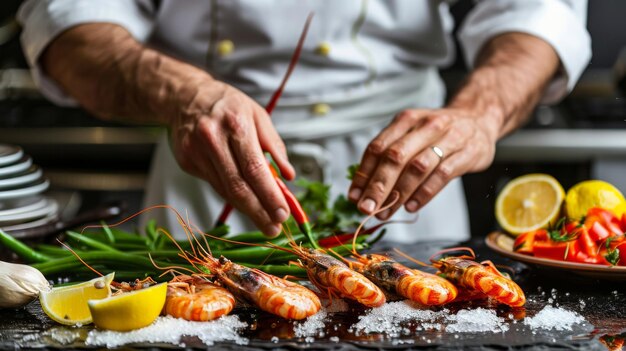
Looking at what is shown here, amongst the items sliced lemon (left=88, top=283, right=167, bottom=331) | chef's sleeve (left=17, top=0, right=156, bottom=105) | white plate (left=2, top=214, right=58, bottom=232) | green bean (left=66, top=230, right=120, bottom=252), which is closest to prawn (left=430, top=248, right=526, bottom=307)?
sliced lemon (left=88, top=283, right=167, bottom=331)

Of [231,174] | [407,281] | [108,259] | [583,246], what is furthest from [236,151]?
[583,246]

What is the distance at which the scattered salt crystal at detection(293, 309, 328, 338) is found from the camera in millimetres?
1148

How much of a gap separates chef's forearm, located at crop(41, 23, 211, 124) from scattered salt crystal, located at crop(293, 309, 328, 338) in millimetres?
556

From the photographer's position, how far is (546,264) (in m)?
1.41

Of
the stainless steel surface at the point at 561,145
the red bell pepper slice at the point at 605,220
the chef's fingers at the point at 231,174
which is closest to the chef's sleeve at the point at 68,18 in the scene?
the chef's fingers at the point at 231,174

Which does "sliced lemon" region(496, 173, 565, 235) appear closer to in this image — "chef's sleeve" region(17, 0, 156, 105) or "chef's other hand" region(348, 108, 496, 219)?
"chef's other hand" region(348, 108, 496, 219)

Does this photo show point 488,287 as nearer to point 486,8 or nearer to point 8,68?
point 486,8

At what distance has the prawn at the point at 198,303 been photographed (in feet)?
3.88

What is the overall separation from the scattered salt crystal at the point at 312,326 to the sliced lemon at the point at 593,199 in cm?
61

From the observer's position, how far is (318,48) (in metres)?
2.13

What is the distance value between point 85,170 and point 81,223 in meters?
1.60

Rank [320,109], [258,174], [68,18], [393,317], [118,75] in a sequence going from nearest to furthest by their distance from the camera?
[393,317] < [258,174] < [118,75] < [68,18] < [320,109]

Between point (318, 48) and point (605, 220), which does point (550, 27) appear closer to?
point (318, 48)

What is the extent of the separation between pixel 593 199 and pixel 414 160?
0.36 m
